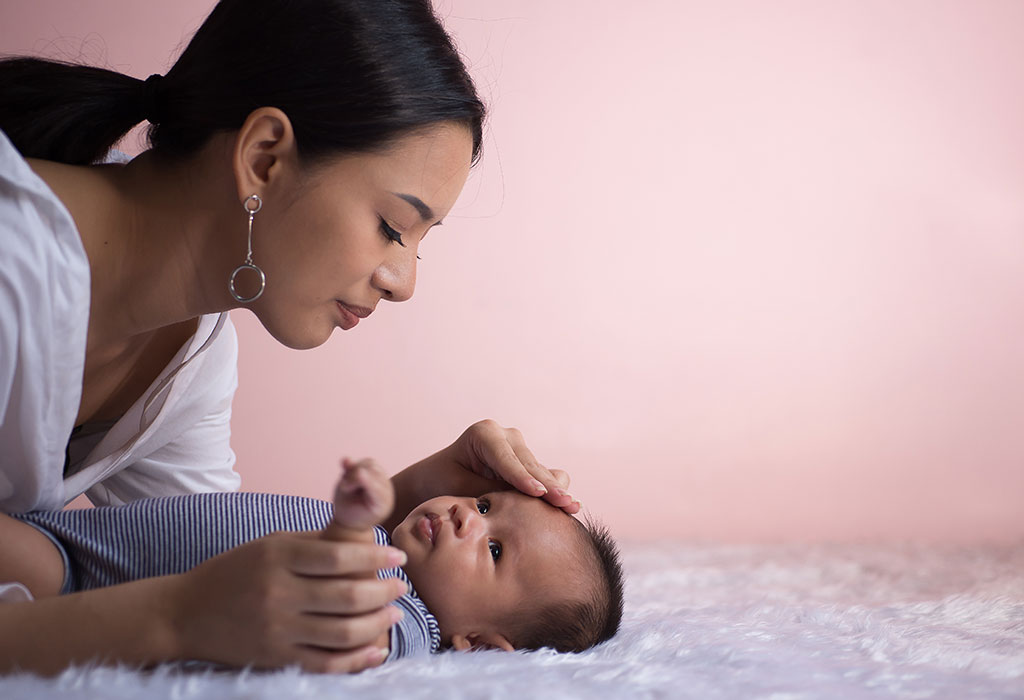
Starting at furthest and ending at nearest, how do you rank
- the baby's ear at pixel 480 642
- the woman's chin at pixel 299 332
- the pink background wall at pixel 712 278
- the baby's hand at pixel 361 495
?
the pink background wall at pixel 712 278 < the woman's chin at pixel 299 332 < the baby's ear at pixel 480 642 < the baby's hand at pixel 361 495

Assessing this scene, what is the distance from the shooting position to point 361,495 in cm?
85

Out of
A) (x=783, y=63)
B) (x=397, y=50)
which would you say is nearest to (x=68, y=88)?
(x=397, y=50)

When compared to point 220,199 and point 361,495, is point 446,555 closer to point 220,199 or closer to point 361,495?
point 361,495

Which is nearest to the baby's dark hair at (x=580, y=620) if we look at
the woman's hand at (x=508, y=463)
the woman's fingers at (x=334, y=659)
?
the woman's hand at (x=508, y=463)

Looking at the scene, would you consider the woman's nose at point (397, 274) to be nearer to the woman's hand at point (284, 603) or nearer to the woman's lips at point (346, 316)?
the woman's lips at point (346, 316)

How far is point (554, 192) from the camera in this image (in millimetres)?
3154

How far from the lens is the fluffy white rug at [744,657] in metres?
0.86

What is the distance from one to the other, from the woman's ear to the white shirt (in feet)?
0.77

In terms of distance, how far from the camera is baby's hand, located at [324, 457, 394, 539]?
2.73 feet

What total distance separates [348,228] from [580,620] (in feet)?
2.05

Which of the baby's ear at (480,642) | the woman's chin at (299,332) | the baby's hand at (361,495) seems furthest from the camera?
the woman's chin at (299,332)

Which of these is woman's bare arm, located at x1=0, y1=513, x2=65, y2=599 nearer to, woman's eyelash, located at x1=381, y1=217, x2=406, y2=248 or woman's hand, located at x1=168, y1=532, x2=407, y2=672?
woman's hand, located at x1=168, y1=532, x2=407, y2=672

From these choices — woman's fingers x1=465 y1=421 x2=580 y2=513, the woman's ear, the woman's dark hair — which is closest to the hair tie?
the woman's dark hair

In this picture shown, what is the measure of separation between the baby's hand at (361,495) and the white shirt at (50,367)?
1.68ft
